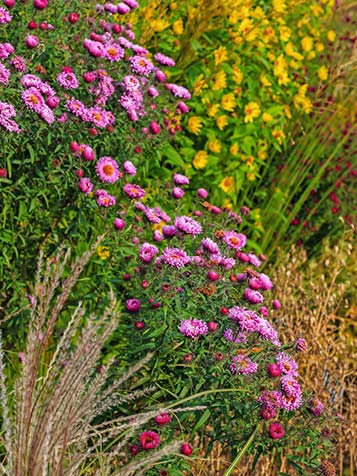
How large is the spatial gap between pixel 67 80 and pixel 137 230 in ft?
2.11

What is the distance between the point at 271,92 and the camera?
520 cm

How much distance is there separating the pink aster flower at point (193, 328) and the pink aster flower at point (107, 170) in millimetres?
779

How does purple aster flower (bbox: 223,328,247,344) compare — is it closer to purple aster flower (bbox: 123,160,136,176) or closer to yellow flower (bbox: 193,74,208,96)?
purple aster flower (bbox: 123,160,136,176)

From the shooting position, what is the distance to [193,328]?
278cm

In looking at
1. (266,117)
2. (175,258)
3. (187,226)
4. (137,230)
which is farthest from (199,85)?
(175,258)

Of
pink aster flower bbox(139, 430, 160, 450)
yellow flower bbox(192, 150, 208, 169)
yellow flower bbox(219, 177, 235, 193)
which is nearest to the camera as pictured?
pink aster flower bbox(139, 430, 160, 450)

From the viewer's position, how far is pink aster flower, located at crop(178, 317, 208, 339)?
2.77 m

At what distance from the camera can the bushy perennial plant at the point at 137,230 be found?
9.17 ft

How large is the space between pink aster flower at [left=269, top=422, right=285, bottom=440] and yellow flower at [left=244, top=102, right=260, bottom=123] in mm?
2520

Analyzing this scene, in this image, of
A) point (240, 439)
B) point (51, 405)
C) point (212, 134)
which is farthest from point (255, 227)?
point (51, 405)

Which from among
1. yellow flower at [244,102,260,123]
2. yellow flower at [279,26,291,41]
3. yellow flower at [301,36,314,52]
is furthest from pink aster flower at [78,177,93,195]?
yellow flower at [301,36,314,52]

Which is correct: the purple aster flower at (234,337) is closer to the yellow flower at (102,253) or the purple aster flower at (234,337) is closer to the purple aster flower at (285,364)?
the purple aster flower at (285,364)

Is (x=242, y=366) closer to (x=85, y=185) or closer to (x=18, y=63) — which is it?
(x=85, y=185)

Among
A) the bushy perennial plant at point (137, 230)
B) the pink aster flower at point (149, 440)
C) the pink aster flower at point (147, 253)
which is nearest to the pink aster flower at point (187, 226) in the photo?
the bushy perennial plant at point (137, 230)
